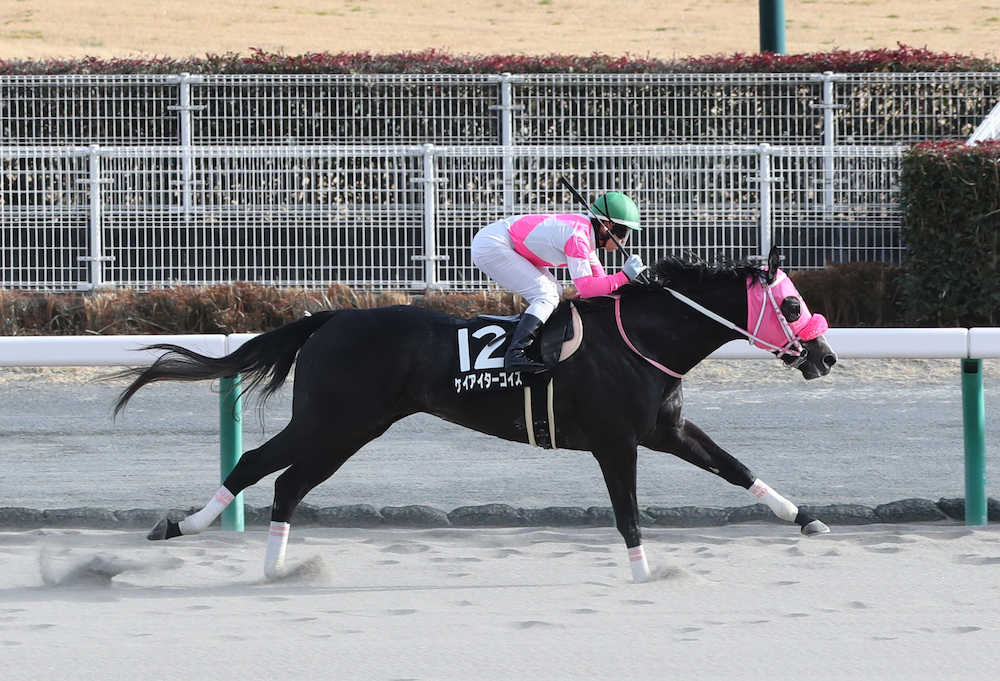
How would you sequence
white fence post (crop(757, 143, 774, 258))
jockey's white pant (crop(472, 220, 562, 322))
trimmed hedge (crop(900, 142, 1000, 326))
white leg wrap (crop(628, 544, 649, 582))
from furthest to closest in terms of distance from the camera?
white fence post (crop(757, 143, 774, 258)), trimmed hedge (crop(900, 142, 1000, 326)), jockey's white pant (crop(472, 220, 562, 322)), white leg wrap (crop(628, 544, 649, 582))

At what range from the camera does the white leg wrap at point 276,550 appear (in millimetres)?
5598

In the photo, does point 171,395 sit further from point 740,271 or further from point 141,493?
point 740,271

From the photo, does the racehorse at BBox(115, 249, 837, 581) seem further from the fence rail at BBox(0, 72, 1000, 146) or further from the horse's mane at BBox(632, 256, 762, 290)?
the fence rail at BBox(0, 72, 1000, 146)

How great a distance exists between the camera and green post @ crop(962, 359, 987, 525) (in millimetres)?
6434

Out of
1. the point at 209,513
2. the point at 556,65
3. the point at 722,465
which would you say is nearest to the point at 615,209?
the point at 722,465

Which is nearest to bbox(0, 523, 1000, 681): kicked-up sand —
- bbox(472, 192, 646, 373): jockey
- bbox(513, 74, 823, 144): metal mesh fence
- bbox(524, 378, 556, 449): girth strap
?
bbox(524, 378, 556, 449): girth strap

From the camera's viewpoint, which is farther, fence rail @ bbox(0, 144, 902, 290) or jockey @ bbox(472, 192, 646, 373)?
fence rail @ bbox(0, 144, 902, 290)

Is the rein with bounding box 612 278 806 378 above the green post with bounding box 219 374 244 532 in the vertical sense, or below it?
above

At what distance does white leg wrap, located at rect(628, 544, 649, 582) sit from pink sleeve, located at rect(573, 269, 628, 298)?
0.98m

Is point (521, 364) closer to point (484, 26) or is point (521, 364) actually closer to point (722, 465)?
point (722, 465)

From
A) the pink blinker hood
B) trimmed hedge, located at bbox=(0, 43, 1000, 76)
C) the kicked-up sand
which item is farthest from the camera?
trimmed hedge, located at bbox=(0, 43, 1000, 76)

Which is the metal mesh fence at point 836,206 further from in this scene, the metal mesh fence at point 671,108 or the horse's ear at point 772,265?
the horse's ear at point 772,265

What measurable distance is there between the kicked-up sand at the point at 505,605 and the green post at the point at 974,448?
0.15 meters

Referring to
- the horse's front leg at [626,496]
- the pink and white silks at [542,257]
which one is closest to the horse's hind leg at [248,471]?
the pink and white silks at [542,257]
